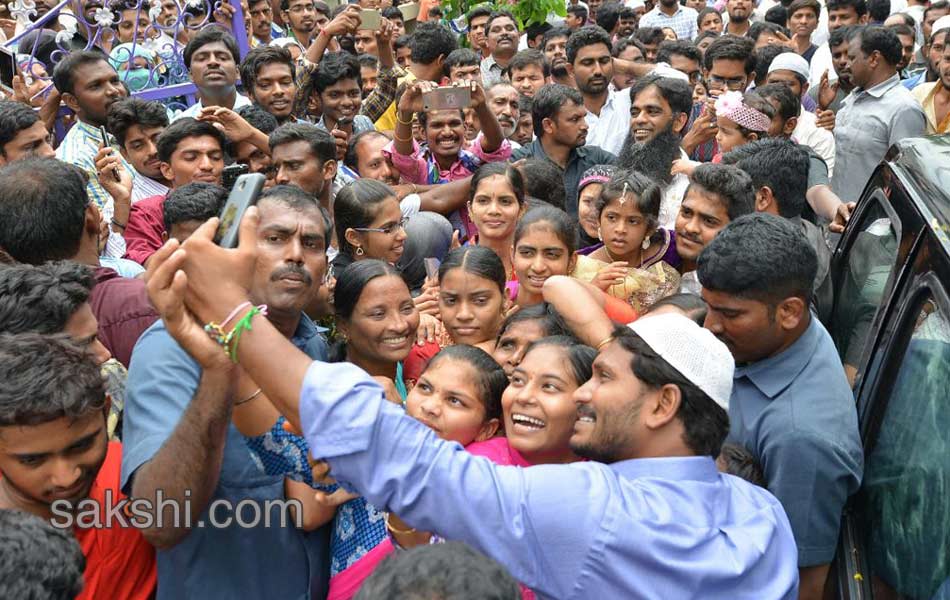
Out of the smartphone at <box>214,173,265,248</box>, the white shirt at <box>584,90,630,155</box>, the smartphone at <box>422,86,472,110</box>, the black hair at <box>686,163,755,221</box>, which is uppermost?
the smartphone at <box>214,173,265,248</box>

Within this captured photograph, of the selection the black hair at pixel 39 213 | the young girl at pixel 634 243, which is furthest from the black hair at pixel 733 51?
the black hair at pixel 39 213

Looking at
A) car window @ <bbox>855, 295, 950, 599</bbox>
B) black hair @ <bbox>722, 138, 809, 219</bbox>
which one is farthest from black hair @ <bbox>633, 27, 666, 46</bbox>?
car window @ <bbox>855, 295, 950, 599</bbox>

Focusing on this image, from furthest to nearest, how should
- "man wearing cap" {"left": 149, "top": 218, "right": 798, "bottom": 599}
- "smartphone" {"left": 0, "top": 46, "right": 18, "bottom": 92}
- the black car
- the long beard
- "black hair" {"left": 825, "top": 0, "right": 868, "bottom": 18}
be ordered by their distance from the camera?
"black hair" {"left": 825, "top": 0, "right": 868, "bottom": 18} → "smartphone" {"left": 0, "top": 46, "right": 18, "bottom": 92} → the long beard → the black car → "man wearing cap" {"left": 149, "top": 218, "right": 798, "bottom": 599}

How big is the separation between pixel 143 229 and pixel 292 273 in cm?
210

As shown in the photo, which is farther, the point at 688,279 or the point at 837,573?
the point at 688,279

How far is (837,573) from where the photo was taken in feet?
8.91

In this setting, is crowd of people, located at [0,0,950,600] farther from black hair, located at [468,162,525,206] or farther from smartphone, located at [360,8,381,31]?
smartphone, located at [360,8,381,31]

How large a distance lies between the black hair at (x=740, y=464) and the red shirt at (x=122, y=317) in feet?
6.24

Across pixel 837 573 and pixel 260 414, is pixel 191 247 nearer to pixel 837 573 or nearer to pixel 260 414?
pixel 260 414

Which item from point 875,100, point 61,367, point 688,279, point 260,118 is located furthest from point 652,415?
point 875,100

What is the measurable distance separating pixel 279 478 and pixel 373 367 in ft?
3.62

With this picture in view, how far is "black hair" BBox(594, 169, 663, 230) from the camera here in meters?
4.46

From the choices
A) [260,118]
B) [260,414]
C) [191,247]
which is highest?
[191,247]

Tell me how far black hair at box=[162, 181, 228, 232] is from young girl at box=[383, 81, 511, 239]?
1.98m
